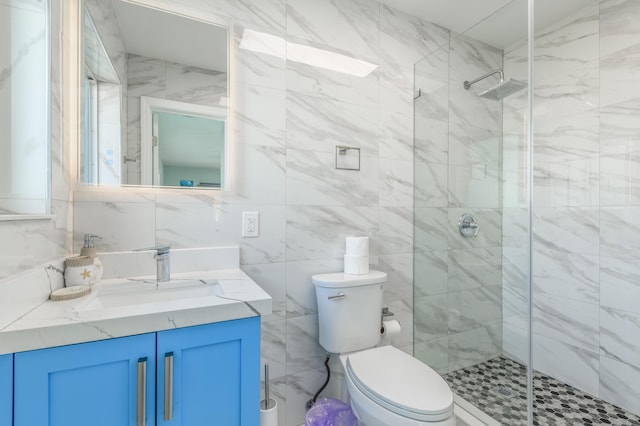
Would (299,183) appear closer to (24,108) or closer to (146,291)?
(146,291)

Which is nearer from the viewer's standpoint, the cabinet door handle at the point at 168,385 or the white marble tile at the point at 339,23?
the cabinet door handle at the point at 168,385

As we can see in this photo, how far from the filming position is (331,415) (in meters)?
1.41

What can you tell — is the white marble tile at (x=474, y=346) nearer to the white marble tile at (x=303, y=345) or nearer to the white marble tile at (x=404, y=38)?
the white marble tile at (x=303, y=345)

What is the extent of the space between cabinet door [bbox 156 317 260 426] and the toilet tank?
606 mm

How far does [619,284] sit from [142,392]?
92.2 inches

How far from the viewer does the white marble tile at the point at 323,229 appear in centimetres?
155

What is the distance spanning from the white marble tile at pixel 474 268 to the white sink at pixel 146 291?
137 centimetres

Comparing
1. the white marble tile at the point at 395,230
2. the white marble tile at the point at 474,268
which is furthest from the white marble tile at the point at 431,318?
the white marble tile at the point at 395,230

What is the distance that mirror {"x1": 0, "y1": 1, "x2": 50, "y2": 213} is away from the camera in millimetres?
816

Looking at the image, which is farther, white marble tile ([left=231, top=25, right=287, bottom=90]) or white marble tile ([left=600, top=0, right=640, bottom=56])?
white marble tile ([left=600, top=0, right=640, bottom=56])

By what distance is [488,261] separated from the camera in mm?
1658

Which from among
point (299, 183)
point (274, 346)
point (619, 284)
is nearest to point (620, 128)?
point (619, 284)

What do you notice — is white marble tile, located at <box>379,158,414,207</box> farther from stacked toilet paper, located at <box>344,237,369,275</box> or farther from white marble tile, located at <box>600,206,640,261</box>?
white marble tile, located at <box>600,206,640,261</box>

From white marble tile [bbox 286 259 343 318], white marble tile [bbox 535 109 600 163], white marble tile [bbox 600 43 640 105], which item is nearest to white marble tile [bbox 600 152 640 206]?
white marble tile [bbox 535 109 600 163]
